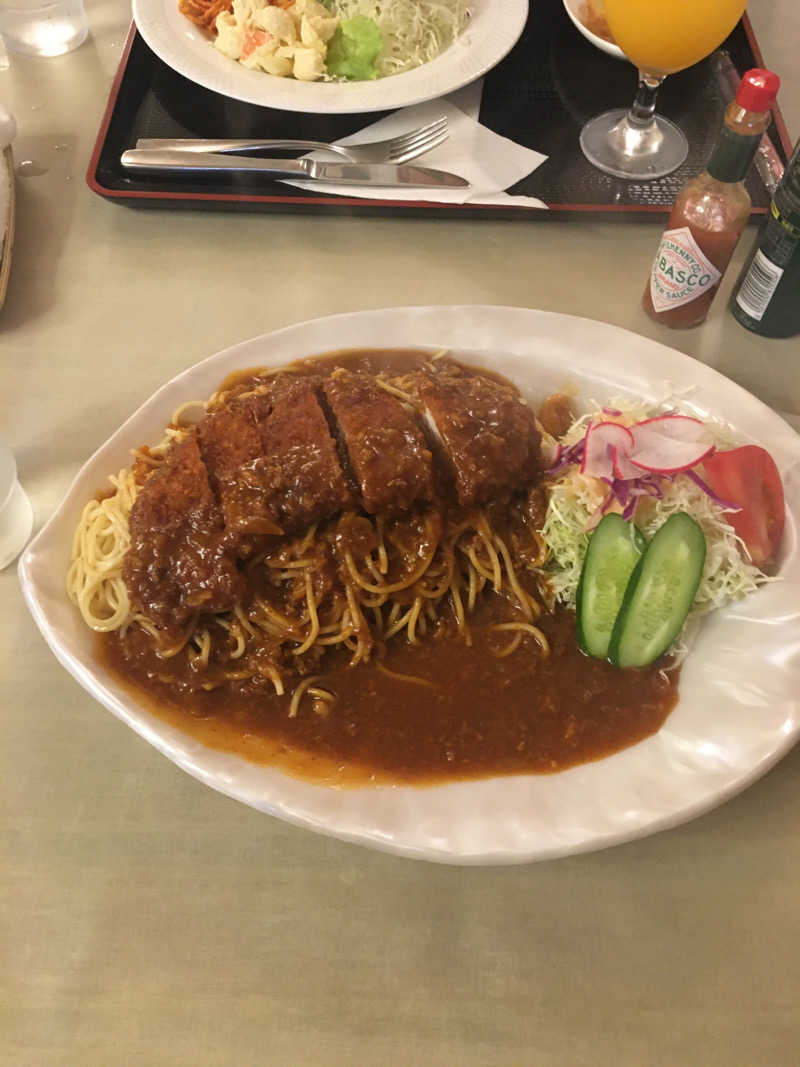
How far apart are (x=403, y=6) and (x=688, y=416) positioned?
7.44ft

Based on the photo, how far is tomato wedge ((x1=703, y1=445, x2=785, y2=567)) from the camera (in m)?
2.12

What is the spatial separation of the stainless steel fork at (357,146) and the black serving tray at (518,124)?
11 centimetres

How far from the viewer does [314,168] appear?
3.10 meters

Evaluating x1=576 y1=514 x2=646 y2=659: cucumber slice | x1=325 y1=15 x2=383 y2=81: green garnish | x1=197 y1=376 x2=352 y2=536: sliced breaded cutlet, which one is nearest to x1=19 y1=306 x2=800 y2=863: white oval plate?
x1=576 y1=514 x2=646 y2=659: cucumber slice

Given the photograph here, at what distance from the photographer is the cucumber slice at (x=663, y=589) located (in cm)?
202

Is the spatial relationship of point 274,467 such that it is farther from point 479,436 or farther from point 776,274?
point 776,274

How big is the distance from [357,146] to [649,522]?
207cm

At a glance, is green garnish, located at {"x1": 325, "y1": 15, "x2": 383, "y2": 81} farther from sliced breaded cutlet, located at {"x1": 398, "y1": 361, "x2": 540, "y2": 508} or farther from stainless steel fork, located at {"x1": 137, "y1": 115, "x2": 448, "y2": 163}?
sliced breaded cutlet, located at {"x1": 398, "y1": 361, "x2": 540, "y2": 508}

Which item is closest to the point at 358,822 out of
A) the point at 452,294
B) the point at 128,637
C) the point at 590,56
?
the point at 128,637

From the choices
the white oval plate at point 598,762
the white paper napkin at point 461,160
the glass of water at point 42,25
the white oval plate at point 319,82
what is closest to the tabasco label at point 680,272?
the white oval plate at point 598,762

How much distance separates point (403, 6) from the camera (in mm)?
3240

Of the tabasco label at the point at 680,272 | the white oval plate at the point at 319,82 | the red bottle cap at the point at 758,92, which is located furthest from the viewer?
the white oval plate at the point at 319,82

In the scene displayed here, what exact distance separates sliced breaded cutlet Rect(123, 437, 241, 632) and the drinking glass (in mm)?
2269

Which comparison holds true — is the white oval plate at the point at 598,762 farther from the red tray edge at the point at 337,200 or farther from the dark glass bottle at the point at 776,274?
the red tray edge at the point at 337,200
